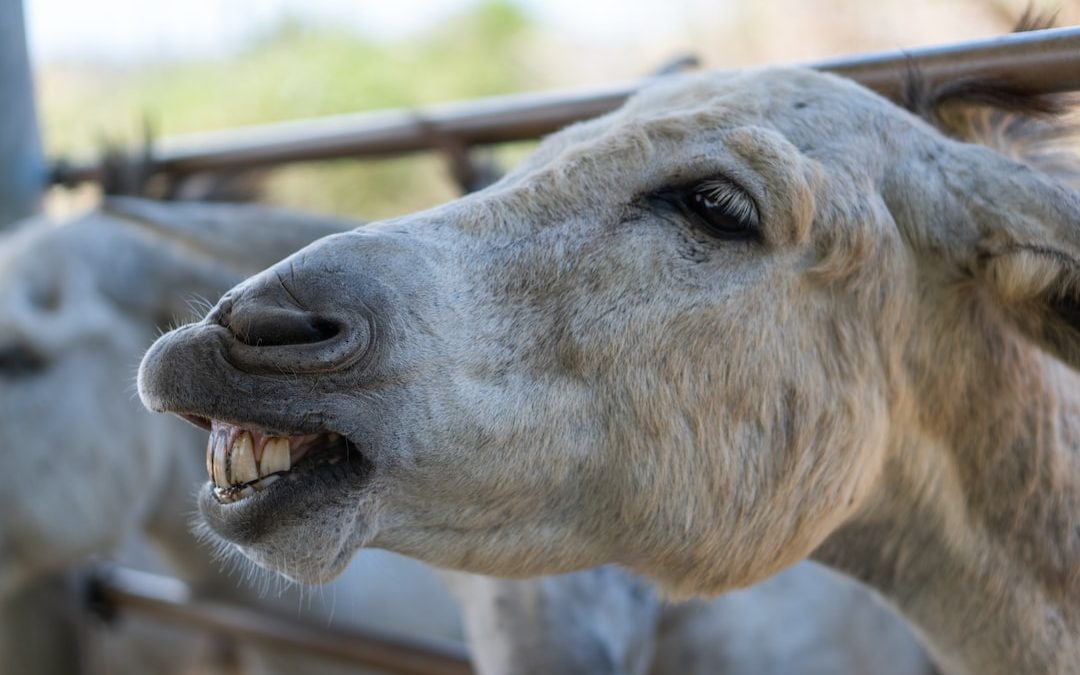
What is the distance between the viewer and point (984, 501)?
1.63 meters

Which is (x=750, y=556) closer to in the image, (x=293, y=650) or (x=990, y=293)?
(x=990, y=293)

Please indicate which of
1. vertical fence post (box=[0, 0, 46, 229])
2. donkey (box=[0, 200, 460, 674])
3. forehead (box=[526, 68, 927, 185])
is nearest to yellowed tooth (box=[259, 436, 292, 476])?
forehead (box=[526, 68, 927, 185])

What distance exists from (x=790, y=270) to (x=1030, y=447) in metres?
0.50

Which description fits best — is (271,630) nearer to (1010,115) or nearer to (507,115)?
(507,115)

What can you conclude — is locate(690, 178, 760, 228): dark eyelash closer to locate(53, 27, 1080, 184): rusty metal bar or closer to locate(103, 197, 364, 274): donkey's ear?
locate(53, 27, 1080, 184): rusty metal bar

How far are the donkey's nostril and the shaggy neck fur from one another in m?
0.90

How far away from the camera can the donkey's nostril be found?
47.6 inches

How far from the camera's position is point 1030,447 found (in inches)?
63.9

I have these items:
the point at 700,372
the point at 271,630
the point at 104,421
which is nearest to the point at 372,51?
the point at 104,421

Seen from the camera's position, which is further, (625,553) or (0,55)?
(0,55)

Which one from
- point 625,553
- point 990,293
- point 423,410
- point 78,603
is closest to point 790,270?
point 990,293

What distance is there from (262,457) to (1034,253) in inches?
41.9

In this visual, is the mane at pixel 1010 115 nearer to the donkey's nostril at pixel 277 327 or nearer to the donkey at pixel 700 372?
the donkey at pixel 700 372

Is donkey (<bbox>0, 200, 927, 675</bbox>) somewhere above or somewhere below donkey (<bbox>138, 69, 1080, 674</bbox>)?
below
